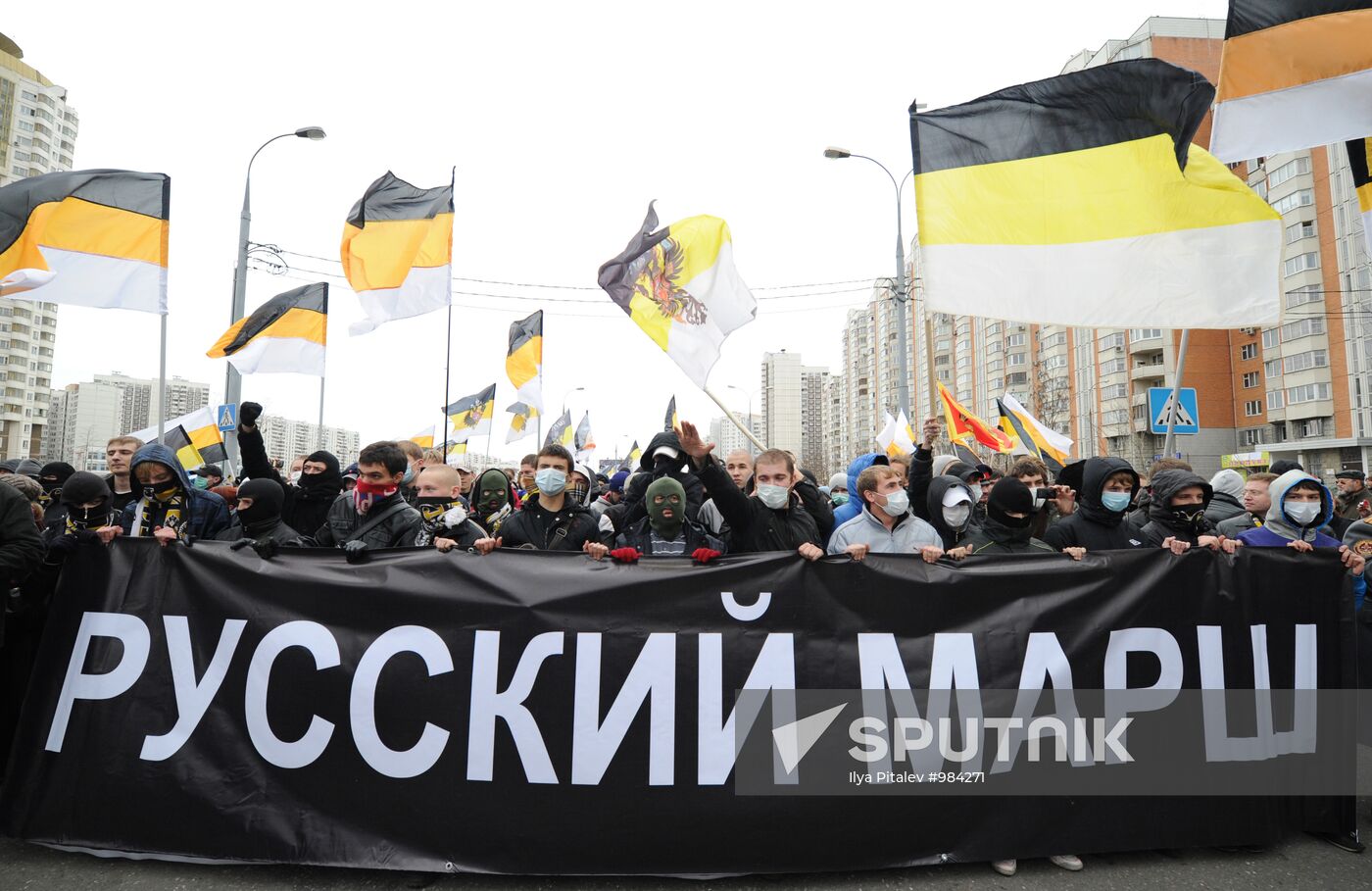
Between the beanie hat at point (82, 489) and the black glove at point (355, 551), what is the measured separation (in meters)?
1.86

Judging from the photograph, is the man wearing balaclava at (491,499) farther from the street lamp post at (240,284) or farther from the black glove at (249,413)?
the street lamp post at (240,284)

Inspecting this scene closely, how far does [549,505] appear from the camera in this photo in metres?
4.71

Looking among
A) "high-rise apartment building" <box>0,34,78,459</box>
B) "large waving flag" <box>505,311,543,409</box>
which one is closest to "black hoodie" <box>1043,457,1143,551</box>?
"large waving flag" <box>505,311,543,409</box>

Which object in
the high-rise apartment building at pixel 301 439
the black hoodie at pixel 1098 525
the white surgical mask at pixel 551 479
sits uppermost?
the high-rise apartment building at pixel 301 439

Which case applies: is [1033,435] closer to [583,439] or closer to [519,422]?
[519,422]

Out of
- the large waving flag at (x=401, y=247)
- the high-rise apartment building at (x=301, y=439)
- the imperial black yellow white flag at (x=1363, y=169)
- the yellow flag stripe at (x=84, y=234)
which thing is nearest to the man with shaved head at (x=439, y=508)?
the yellow flag stripe at (x=84, y=234)

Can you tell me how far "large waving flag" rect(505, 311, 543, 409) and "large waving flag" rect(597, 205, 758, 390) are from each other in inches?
265

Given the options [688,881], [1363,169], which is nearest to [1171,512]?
[1363,169]

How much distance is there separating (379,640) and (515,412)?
16.0 metres

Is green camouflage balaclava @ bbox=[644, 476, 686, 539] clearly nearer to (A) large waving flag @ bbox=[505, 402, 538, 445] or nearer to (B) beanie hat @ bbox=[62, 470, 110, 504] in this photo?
(B) beanie hat @ bbox=[62, 470, 110, 504]

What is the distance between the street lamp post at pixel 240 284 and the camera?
1280 centimetres

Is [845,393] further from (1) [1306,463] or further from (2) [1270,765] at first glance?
(2) [1270,765]

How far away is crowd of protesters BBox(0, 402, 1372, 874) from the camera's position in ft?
11.9

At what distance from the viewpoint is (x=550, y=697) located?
325 centimetres
